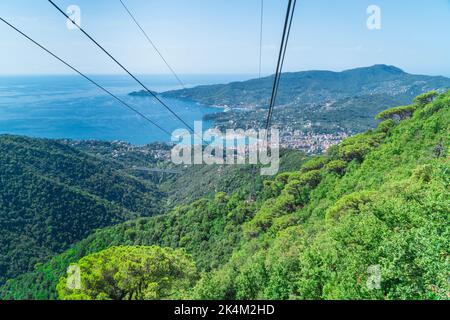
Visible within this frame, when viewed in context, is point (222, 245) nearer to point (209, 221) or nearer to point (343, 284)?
point (209, 221)

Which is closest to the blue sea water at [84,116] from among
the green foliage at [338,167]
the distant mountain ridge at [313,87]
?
the distant mountain ridge at [313,87]

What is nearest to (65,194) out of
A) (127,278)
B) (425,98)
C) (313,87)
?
(127,278)

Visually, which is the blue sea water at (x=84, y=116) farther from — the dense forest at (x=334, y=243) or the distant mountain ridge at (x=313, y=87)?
the dense forest at (x=334, y=243)

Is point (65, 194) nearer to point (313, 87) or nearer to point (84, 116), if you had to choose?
point (84, 116)

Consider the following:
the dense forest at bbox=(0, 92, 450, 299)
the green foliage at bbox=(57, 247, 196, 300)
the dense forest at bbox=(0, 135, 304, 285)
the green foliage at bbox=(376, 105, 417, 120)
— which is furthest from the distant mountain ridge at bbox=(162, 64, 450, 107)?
the green foliage at bbox=(57, 247, 196, 300)

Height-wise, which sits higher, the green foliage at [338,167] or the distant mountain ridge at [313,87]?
the distant mountain ridge at [313,87]

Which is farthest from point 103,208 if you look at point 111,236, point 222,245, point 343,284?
point 343,284

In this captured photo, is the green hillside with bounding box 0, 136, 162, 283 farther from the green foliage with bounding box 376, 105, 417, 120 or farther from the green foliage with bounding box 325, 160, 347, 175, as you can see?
the green foliage with bounding box 376, 105, 417, 120
